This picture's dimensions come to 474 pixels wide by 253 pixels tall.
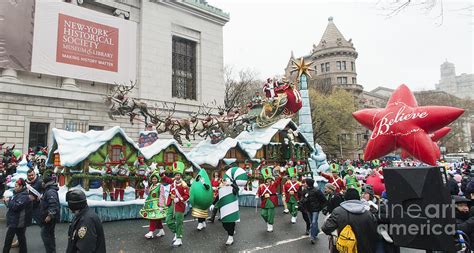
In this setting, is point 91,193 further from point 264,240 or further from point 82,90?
point 82,90

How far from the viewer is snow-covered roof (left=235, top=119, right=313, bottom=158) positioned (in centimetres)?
1636

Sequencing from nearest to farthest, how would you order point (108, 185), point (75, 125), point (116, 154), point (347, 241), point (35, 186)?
point (347, 241) < point (35, 186) < point (108, 185) < point (116, 154) < point (75, 125)

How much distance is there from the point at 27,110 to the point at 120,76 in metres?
6.84

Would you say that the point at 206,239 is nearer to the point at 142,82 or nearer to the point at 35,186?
the point at 35,186

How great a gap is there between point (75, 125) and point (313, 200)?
1995 centimetres

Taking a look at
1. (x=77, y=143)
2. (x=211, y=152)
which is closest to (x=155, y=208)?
(x=77, y=143)

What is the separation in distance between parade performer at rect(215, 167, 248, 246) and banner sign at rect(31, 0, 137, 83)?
1898 centimetres

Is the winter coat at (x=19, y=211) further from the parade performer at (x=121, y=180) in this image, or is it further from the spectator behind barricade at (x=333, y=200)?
the spectator behind barricade at (x=333, y=200)

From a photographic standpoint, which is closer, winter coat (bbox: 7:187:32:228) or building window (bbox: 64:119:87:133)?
winter coat (bbox: 7:187:32:228)

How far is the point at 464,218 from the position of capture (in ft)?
17.3

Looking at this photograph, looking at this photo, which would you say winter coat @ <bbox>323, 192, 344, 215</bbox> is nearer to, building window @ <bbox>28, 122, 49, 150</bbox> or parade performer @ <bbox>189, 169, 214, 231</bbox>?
parade performer @ <bbox>189, 169, 214, 231</bbox>

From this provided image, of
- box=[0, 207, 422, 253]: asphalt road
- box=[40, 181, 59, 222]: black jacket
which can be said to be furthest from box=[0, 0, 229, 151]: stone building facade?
box=[40, 181, 59, 222]: black jacket

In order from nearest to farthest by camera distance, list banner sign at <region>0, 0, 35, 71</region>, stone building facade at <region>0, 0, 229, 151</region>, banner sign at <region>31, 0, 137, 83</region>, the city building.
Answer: banner sign at <region>0, 0, 35, 71</region>
stone building facade at <region>0, 0, 229, 151</region>
banner sign at <region>31, 0, 137, 83</region>
the city building

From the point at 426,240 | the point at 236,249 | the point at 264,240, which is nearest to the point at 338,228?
the point at 426,240
